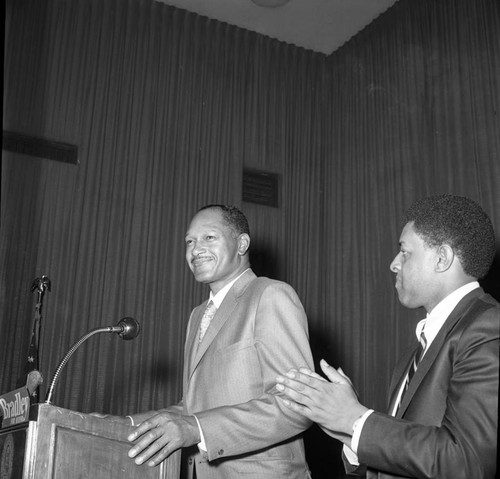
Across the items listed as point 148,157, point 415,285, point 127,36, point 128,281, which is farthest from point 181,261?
point 415,285

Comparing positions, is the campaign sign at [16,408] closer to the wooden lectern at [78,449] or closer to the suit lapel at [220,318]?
the wooden lectern at [78,449]

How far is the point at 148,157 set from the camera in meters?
6.00

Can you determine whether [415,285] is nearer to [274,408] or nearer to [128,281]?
[274,408]

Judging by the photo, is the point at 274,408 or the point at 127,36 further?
the point at 127,36

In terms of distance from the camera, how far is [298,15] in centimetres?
658

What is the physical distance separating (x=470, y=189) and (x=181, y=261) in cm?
219

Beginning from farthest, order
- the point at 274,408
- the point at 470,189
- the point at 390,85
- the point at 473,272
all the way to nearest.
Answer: the point at 390,85, the point at 470,189, the point at 274,408, the point at 473,272

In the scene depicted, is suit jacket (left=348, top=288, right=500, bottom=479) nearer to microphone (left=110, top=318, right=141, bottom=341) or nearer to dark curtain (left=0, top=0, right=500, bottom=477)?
microphone (left=110, top=318, right=141, bottom=341)

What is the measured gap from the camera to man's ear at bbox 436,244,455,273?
7.43ft

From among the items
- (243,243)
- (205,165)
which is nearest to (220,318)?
(243,243)

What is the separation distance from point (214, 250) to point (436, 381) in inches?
62.5

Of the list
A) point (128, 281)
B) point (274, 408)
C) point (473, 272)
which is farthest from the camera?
point (128, 281)

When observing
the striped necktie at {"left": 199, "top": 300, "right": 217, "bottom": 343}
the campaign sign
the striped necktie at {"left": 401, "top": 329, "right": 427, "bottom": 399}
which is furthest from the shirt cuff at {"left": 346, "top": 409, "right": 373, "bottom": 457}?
the striped necktie at {"left": 199, "top": 300, "right": 217, "bottom": 343}

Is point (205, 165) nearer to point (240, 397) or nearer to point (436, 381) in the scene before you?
point (240, 397)
